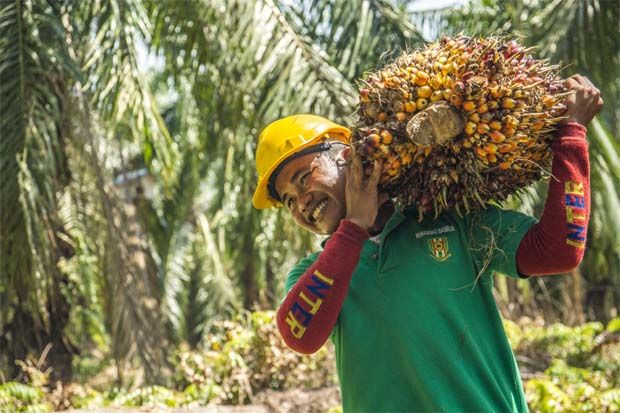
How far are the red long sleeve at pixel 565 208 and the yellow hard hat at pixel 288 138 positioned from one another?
68cm

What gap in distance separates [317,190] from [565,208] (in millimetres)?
705

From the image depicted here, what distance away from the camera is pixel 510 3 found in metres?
6.00

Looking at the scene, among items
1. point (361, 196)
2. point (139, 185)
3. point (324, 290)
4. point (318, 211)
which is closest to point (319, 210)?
point (318, 211)

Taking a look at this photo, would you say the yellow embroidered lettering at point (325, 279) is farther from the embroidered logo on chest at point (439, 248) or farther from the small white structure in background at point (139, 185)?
the small white structure in background at point (139, 185)

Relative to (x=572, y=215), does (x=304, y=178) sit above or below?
above

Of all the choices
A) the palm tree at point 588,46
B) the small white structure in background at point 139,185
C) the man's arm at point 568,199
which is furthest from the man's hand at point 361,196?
the small white structure in background at point 139,185

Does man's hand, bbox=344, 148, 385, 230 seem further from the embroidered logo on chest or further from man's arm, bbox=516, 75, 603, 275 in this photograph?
man's arm, bbox=516, 75, 603, 275

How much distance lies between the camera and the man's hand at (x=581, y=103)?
2010mm

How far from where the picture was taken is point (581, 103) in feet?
6.61

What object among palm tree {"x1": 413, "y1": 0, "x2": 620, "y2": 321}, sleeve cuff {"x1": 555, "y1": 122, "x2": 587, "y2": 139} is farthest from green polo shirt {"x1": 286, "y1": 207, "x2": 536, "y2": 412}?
palm tree {"x1": 413, "y1": 0, "x2": 620, "y2": 321}

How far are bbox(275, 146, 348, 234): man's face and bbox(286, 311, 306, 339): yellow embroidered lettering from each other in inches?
12.9

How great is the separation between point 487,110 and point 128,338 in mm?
4843

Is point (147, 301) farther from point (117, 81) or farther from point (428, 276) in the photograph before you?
point (428, 276)

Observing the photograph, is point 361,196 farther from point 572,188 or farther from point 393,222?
point 572,188
